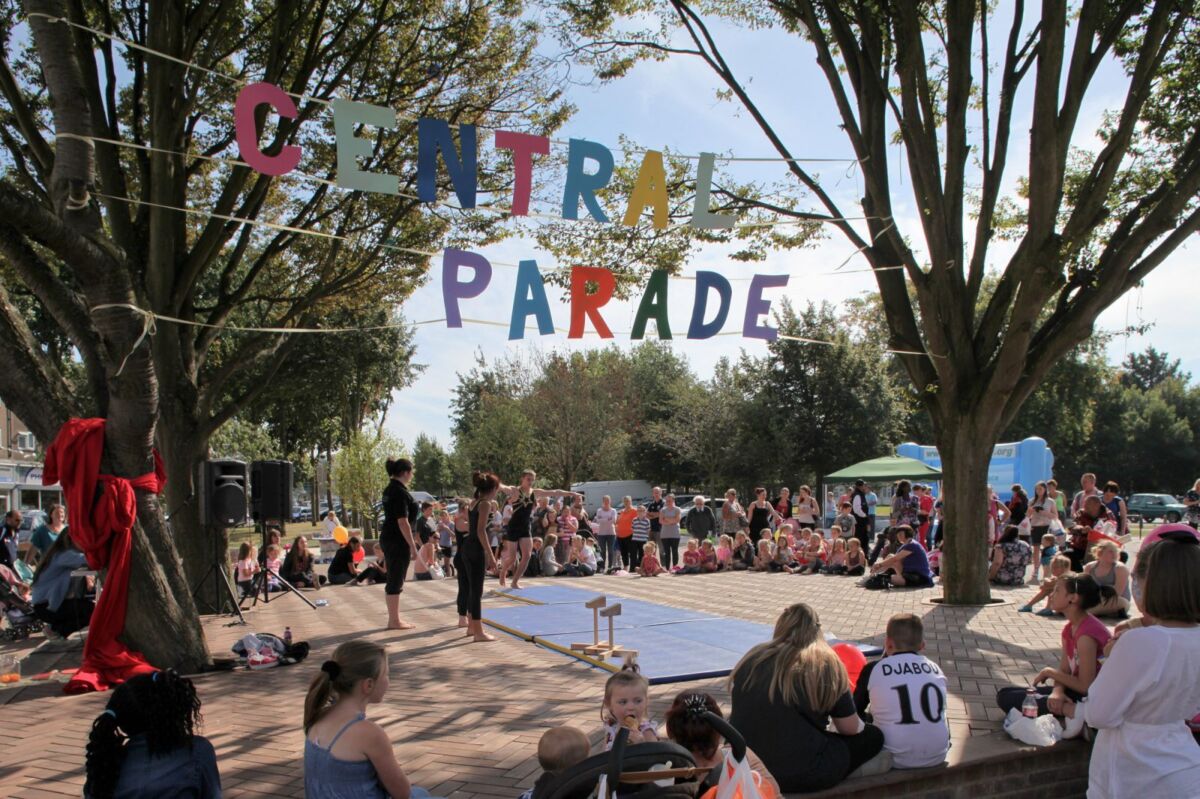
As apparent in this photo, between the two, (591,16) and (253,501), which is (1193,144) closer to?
(591,16)

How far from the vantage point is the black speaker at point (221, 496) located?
11.0 metres

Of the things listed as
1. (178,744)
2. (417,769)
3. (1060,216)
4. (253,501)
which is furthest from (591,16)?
(178,744)

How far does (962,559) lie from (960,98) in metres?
5.53

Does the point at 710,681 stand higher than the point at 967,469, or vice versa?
the point at 967,469

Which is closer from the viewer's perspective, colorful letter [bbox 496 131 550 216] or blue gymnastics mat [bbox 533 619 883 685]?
blue gymnastics mat [bbox 533 619 883 685]

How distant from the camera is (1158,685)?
10.1ft

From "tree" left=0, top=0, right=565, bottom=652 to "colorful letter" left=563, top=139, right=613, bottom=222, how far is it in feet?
5.17

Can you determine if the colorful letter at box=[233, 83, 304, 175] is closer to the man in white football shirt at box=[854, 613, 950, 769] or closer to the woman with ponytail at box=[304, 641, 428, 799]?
the woman with ponytail at box=[304, 641, 428, 799]

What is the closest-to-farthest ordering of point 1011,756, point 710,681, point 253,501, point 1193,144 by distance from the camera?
point 1011,756 < point 710,681 < point 1193,144 < point 253,501

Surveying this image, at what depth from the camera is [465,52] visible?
41.8ft

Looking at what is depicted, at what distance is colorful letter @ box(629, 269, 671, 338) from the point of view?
28.2 feet

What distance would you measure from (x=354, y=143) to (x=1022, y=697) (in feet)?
18.6

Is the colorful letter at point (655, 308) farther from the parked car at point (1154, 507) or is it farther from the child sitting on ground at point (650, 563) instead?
the parked car at point (1154, 507)

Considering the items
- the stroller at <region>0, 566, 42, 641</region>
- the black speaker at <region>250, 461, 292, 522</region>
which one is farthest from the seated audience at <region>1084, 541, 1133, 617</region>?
the stroller at <region>0, 566, 42, 641</region>
